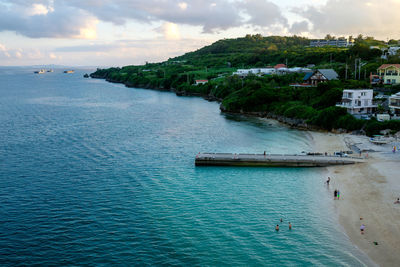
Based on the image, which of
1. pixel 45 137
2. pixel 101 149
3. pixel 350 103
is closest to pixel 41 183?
pixel 101 149

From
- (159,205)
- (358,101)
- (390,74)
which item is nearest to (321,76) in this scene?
(390,74)

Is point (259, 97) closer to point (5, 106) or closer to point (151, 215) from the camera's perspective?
point (151, 215)

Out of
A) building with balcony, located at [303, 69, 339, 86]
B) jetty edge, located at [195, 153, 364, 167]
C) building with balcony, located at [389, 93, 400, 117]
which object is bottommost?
jetty edge, located at [195, 153, 364, 167]

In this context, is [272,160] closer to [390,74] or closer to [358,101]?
[358,101]

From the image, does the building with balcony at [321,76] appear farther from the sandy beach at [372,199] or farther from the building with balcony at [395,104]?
the sandy beach at [372,199]

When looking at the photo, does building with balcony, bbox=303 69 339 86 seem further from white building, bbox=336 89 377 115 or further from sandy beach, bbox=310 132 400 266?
sandy beach, bbox=310 132 400 266

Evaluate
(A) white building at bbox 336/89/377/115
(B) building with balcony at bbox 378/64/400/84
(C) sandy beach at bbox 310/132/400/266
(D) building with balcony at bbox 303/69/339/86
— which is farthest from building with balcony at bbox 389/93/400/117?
(D) building with balcony at bbox 303/69/339/86

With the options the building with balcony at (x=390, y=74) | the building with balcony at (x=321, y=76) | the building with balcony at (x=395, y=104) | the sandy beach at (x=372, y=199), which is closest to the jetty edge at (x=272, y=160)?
the sandy beach at (x=372, y=199)
